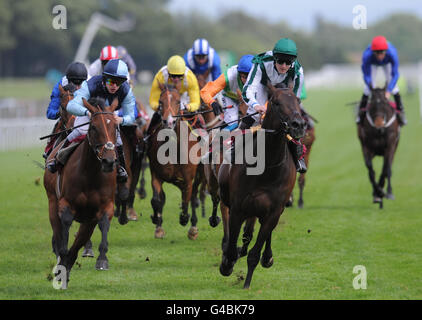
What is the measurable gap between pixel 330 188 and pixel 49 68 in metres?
39.0

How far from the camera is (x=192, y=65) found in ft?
43.2

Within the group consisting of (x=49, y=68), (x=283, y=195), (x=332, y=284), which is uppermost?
(x=49, y=68)

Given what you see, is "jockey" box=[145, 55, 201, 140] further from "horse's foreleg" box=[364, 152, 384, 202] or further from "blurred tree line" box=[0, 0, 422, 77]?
"blurred tree line" box=[0, 0, 422, 77]

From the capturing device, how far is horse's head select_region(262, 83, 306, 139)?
23.7 feet

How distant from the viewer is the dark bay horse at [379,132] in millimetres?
14492

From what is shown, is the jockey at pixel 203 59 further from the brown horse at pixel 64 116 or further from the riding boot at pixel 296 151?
the riding boot at pixel 296 151

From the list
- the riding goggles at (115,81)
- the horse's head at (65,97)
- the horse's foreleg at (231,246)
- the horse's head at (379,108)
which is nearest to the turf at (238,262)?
the horse's foreleg at (231,246)

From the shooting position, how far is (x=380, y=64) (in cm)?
1477

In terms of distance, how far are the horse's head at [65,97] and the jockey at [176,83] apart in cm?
192

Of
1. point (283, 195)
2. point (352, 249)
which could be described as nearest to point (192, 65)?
point (352, 249)

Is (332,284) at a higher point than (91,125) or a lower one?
lower

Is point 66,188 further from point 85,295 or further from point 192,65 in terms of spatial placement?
point 192,65

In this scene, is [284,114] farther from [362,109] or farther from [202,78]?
[362,109]

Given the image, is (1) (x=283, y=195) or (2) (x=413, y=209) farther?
(2) (x=413, y=209)
